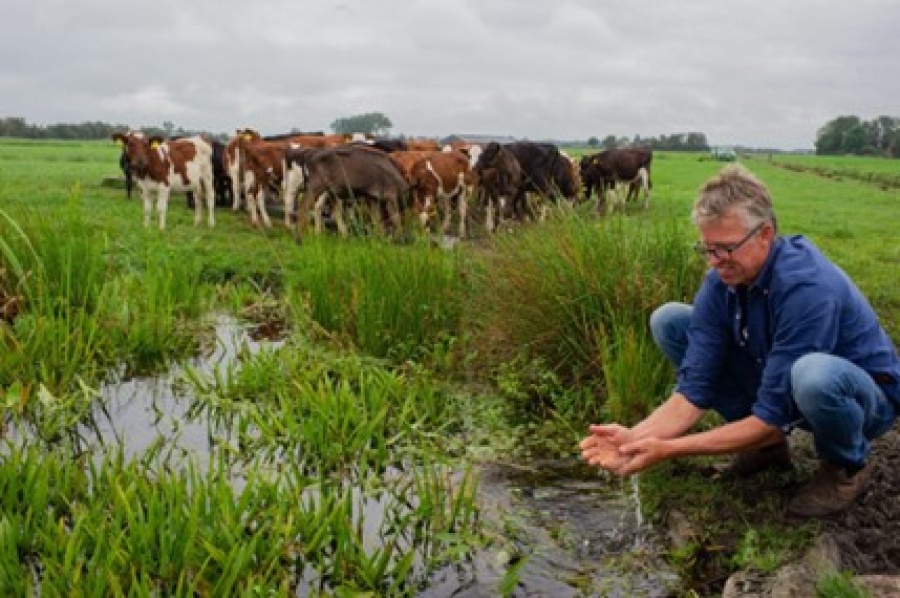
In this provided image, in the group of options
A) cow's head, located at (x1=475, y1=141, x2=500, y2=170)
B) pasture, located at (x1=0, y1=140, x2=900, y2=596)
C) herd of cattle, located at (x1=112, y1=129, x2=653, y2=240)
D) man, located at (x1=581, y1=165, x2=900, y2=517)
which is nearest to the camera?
pasture, located at (x1=0, y1=140, x2=900, y2=596)

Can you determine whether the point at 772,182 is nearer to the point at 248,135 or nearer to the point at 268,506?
the point at 248,135

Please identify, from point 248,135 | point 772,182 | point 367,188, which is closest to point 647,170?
point 248,135

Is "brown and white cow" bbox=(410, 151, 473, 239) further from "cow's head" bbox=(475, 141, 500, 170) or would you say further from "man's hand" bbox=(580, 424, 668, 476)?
"man's hand" bbox=(580, 424, 668, 476)

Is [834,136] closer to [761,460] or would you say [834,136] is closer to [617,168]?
[617,168]

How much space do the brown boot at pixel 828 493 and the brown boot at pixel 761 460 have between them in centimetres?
36

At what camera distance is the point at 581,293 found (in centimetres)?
542

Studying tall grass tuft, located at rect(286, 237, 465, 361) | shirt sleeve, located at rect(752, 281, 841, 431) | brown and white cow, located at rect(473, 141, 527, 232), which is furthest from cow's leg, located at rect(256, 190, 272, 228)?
shirt sleeve, located at rect(752, 281, 841, 431)

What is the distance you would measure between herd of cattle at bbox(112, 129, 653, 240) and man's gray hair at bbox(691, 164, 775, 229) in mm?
8360

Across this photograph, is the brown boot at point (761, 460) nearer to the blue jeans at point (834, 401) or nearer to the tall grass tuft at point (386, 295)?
the blue jeans at point (834, 401)

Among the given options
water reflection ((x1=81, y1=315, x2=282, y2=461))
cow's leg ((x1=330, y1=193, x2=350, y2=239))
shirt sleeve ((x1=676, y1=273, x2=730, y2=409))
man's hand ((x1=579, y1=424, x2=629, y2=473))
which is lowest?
water reflection ((x1=81, y1=315, x2=282, y2=461))

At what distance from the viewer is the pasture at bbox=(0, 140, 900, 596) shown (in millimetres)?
3162

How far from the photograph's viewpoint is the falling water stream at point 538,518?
3367 millimetres

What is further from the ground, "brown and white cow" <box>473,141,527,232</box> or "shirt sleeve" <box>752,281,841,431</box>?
"brown and white cow" <box>473,141,527,232</box>

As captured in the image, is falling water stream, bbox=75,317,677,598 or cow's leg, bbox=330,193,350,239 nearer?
falling water stream, bbox=75,317,677,598
